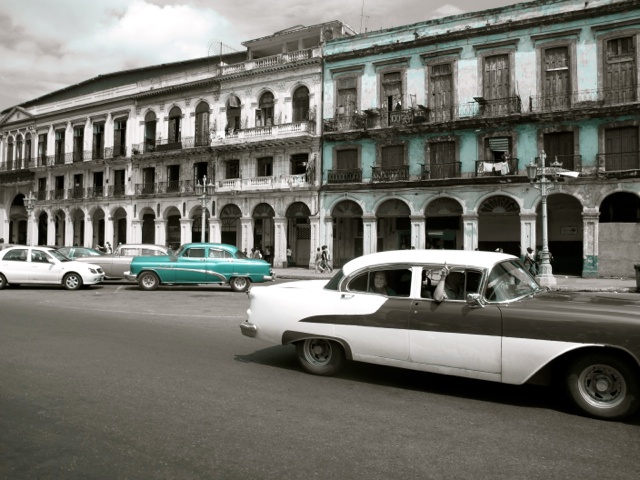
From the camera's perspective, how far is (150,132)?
3666 cm

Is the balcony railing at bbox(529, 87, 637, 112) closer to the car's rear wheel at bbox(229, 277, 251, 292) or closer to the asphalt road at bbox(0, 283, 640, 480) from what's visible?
the car's rear wheel at bbox(229, 277, 251, 292)

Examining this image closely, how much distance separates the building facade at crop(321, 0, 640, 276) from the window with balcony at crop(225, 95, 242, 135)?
6.32 meters

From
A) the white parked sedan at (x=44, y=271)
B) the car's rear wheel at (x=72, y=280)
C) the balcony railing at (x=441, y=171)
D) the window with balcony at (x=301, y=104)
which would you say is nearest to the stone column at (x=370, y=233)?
the balcony railing at (x=441, y=171)

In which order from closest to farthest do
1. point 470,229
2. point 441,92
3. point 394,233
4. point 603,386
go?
point 603,386 → point 470,229 → point 441,92 → point 394,233

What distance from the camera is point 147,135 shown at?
36531mm

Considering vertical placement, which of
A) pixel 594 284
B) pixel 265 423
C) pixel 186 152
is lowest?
pixel 265 423

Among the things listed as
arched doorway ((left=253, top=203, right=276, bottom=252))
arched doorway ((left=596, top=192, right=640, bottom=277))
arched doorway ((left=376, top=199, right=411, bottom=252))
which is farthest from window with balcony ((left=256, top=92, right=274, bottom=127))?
arched doorway ((left=596, top=192, right=640, bottom=277))

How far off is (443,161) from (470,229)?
12.3 ft

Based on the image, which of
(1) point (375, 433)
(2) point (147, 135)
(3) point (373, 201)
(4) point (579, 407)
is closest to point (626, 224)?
(3) point (373, 201)

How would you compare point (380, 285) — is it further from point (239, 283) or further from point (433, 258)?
point (239, 283)

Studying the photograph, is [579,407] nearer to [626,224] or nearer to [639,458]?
[639,458]

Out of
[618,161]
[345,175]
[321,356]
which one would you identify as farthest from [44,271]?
[618,161]

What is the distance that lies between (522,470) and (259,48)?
3256 centimetres

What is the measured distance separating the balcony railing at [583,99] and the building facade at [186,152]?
11770mm
